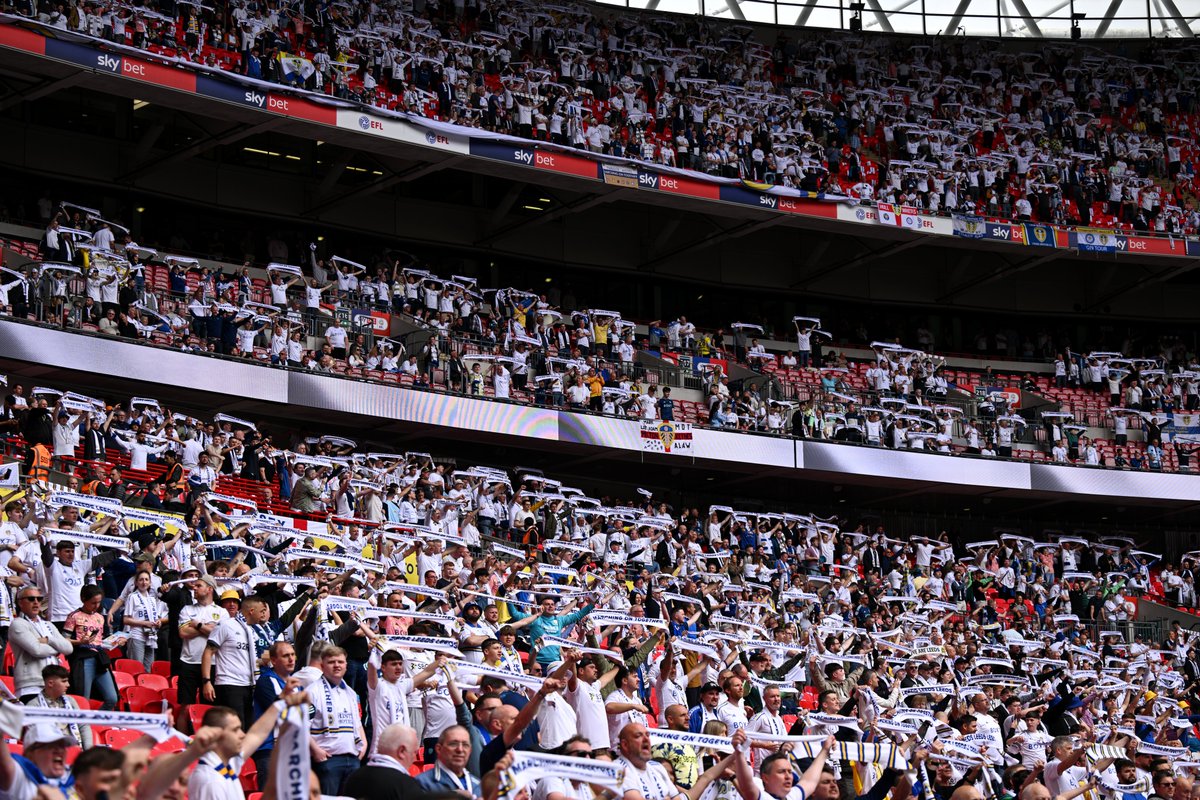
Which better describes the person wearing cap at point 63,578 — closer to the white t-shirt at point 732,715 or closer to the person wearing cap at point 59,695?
the person wearing cap at point 59,695

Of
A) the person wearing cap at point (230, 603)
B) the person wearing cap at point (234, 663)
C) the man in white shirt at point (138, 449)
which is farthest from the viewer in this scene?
the man in white shirt at point (138, 449)

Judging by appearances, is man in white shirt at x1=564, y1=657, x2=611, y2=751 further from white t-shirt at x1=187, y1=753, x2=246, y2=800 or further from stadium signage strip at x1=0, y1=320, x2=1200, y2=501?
stadium signage strip at x1=0, y1=320, x2=1200, y2=501

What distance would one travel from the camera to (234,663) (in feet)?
35.0

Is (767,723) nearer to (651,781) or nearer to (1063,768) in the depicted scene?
(1063,768)

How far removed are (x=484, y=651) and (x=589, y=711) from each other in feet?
2.95

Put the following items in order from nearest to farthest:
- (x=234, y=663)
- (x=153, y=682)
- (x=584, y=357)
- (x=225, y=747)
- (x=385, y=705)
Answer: (x=225, y=747) → (x=385, y=705) → (x=234, y=663) → (x=153, y=682) → (x=584, y=357)

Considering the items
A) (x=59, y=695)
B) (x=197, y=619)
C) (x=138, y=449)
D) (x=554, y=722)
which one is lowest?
(x=554, y=722)

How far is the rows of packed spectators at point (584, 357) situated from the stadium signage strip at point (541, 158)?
2.77 meters

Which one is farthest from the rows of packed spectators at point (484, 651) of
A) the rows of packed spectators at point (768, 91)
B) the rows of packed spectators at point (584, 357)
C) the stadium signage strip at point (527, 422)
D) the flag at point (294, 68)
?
the rows of packed spectators at point (768, 91)

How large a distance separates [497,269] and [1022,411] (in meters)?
12.3

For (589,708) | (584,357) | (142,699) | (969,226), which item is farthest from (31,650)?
(969,226)

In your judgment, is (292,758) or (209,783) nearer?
(292,758)

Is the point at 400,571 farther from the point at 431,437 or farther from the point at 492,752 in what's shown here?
the point at 431,437

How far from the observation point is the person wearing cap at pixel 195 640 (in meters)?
10.9
